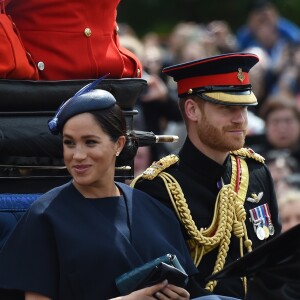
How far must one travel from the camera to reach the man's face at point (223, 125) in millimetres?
6062

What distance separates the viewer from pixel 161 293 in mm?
5348

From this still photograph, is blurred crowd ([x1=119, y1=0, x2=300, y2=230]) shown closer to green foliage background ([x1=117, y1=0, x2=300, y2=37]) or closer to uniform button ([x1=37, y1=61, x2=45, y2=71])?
green foliage background ([x1=117, y1=0, x2=300, y2=37])

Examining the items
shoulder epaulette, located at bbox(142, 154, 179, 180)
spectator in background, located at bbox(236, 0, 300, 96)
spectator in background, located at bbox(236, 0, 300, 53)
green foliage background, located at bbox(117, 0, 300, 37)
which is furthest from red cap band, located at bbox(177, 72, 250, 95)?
green foliage background, located at bbox(117, 0, 300, 37)

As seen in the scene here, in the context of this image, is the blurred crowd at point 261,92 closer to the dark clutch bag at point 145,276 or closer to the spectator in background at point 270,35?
the spectator in background at point 270,35

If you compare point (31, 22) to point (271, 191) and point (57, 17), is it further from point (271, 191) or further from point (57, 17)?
point (271, 191)

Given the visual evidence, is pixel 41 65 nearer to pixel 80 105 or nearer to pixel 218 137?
pixel 80 105

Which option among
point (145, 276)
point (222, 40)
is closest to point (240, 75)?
point (145, 276)

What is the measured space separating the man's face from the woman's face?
0.75 meters

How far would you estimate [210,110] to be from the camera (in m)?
6.10

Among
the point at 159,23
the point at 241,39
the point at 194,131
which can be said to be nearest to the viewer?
the point at 194,131

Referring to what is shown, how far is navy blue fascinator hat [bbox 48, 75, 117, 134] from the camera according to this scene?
17.8 feet

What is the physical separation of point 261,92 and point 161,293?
7.15 m

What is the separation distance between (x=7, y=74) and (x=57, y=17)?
40 cm

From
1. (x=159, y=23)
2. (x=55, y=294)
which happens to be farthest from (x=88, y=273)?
(x=159, y=23)
